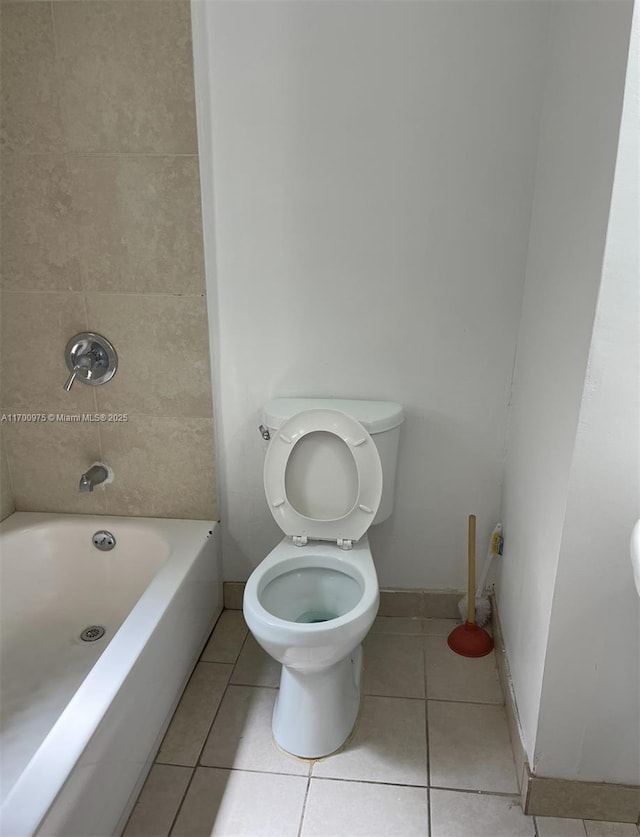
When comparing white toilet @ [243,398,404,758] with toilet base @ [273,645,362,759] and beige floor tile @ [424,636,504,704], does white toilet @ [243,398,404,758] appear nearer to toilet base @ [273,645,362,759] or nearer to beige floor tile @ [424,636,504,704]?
toilet base @ [273,645,362,759]

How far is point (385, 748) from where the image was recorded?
1651 millimetres

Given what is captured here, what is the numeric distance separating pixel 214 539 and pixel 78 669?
57cm

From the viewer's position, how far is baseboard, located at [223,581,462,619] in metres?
2.17

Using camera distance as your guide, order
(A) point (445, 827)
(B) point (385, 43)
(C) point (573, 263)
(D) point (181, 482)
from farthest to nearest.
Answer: (D) point (181, 482), (B) point (385, 43), (A) point (445, 827), (C) point (573, 263)

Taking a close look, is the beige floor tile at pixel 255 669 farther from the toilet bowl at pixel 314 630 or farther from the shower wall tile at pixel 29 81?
the shower wall tile at pixel 29 81

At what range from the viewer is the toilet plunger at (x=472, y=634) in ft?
6.56

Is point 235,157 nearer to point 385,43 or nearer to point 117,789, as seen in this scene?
point 385,43

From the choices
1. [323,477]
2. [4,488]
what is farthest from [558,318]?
[4,488]

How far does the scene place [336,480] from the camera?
6.09ft

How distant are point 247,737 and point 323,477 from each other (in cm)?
76

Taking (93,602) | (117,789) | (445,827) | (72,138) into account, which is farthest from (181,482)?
(445,827)

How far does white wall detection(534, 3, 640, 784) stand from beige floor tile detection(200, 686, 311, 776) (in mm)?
662

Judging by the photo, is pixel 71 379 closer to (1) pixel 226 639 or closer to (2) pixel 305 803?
(1) pixel 226 639

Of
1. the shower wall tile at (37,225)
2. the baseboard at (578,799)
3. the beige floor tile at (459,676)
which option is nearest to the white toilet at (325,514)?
the beige floor tile at (459,676)
